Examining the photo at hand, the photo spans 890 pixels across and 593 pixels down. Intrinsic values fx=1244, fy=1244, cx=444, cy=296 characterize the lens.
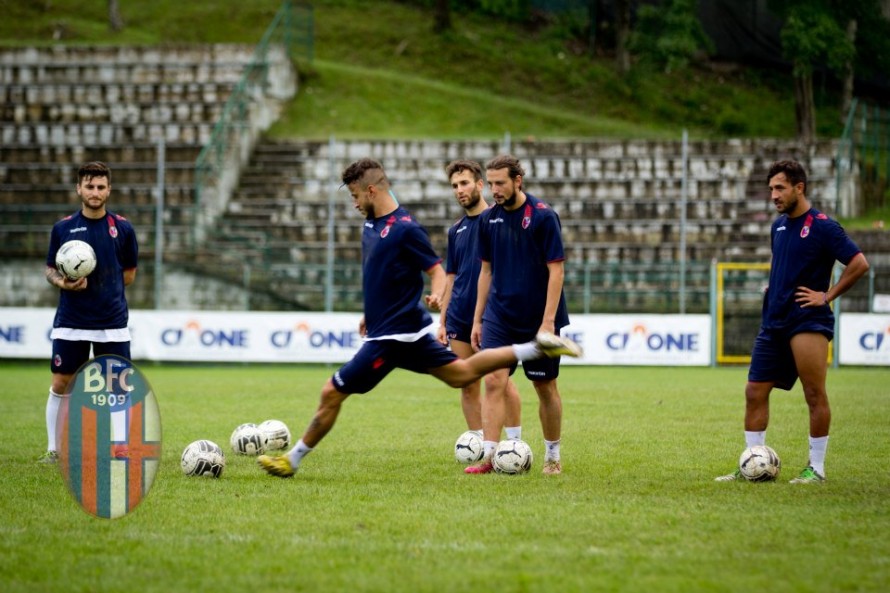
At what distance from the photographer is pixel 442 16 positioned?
45.9 metres

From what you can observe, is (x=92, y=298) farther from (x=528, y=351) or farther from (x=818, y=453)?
(x=818, y=453)

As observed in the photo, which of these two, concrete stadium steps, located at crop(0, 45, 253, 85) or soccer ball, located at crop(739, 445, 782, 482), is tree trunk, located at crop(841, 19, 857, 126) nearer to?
concrete stadium steps, located at crop(0, 45, 253, 85)

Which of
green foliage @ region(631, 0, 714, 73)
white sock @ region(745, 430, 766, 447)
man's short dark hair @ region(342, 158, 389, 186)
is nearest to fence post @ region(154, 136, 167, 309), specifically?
green foliage @ region(631, 0, 714, 73)

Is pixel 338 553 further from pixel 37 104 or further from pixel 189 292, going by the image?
pixel 37 104

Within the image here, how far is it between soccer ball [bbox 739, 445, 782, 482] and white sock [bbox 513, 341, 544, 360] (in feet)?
5.87

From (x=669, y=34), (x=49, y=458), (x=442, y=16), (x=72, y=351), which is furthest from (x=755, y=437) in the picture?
(x=442, y=16)

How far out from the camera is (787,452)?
Answer: 36.8 ft

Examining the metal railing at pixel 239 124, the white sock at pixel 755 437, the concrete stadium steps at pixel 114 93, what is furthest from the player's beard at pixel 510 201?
the concrete stadium steps at pixel 114 93

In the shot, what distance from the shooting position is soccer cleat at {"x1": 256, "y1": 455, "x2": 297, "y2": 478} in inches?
366

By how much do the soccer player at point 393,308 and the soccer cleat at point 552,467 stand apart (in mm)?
1144

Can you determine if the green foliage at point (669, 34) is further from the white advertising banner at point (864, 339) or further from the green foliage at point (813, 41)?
the white advertising banner at point (864, 339)

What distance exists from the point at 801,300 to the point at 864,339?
54.3 feet

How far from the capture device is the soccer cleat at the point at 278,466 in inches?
366

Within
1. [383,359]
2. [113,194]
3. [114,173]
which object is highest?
[114,173]
